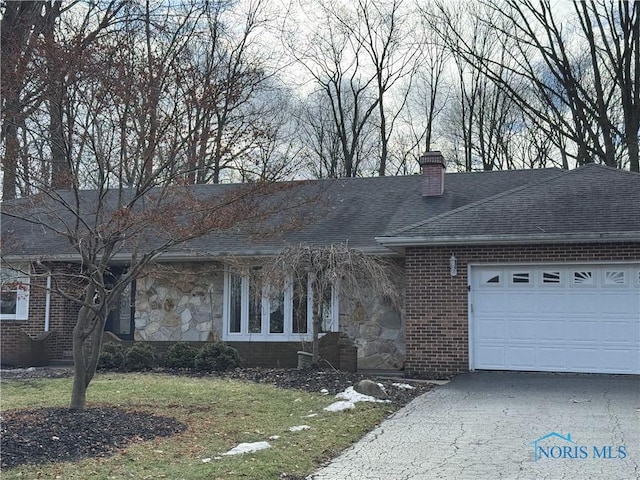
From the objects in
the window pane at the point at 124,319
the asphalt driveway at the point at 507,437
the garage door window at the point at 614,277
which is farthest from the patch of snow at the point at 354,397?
the window pane at the point at 124,319

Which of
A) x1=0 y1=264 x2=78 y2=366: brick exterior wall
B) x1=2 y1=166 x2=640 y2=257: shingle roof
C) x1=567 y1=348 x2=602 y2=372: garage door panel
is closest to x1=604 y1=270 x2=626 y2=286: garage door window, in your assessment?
x1=2 y1=166 x2=640 y2=257: shingle roof

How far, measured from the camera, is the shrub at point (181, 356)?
1453 centimetres

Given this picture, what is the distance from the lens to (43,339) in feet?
54.4

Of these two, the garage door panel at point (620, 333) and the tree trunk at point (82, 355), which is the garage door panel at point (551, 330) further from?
the tree trunk at point (82, 355)

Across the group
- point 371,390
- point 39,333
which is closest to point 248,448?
point 371,390

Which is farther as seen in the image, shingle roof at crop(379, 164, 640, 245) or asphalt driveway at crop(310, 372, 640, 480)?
shingle roof at crop(379, 164, 640, 245)

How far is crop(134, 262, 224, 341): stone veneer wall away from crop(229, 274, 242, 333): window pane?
0.77ft

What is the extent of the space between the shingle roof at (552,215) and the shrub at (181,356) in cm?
470

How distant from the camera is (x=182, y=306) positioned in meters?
16.6

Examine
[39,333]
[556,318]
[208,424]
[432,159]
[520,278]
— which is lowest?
[208,424]

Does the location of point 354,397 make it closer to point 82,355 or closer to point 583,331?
point 82,355

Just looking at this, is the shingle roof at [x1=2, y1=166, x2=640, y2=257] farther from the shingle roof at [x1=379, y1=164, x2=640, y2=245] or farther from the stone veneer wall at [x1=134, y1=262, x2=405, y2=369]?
the stone veneer wall at [x1=134, y1=262, x2=405, y2=369]

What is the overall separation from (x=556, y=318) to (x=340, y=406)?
211 inches

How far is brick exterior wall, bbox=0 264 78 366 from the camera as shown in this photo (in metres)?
16.3
